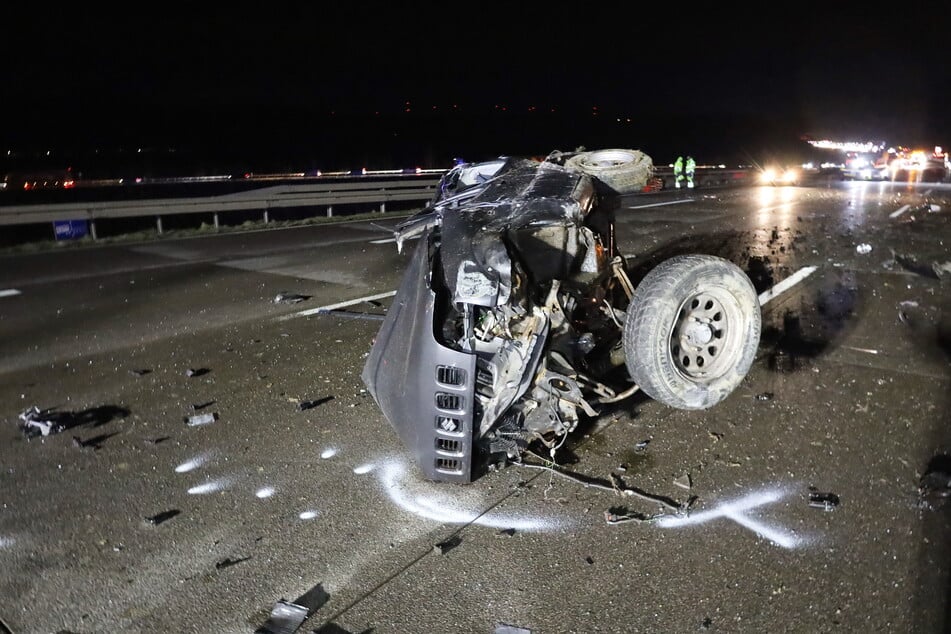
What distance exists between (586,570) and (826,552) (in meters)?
1.15

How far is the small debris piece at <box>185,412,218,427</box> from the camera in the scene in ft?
15.7

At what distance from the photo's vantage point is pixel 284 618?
285 centimetres

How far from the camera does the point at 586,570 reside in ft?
10.2

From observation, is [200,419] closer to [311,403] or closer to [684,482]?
[311,403]

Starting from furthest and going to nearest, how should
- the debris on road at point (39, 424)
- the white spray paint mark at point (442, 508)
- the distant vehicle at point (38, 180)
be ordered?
the distant vehicle at point (38, 180) → the debris on road at point (39, 424) → the white spray paint mark at point (442, 508)

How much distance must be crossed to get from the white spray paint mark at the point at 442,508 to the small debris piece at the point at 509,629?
0.69m

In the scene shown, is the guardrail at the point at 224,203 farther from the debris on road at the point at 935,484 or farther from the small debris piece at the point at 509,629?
the small debris piece at the point at 509,629

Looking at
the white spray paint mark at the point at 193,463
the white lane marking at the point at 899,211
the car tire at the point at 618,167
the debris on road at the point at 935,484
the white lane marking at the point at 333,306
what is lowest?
the debris on road at the point at 935,484

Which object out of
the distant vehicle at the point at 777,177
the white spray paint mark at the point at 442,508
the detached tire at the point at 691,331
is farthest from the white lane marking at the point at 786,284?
the distant vehicle at the point at 777,177

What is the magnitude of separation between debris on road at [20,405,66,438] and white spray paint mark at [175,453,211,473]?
1233mm

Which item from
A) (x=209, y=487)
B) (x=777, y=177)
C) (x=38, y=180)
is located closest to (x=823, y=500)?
(x=209, y=487)

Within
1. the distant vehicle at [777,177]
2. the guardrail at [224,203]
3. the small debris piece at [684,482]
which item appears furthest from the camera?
the distant vehicle at [777,177]

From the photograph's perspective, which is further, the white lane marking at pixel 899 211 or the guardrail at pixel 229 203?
the white lane marking at pixel 899 211

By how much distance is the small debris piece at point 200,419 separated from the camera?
4793mm
